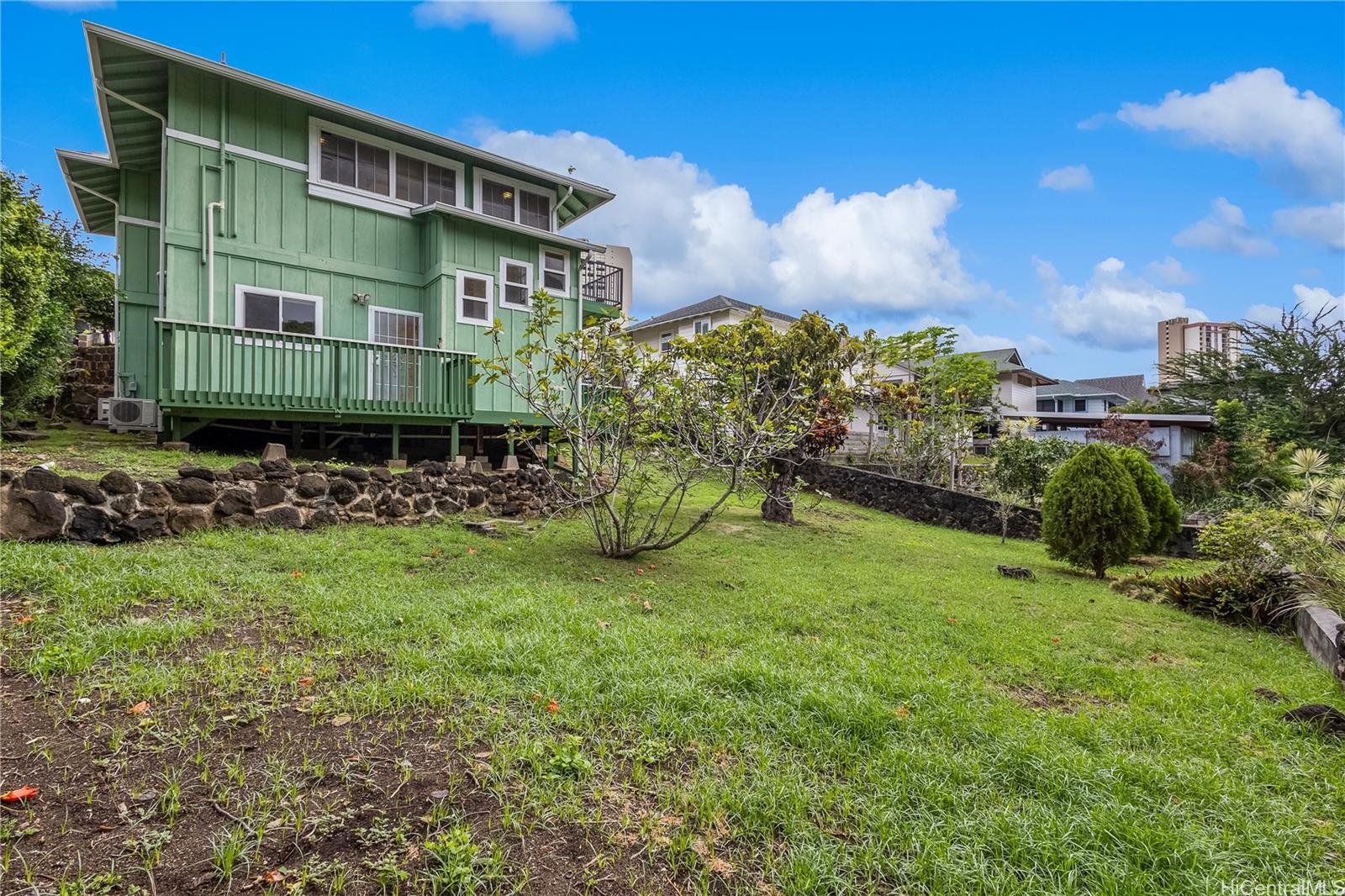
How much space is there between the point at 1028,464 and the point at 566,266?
37.3 ft

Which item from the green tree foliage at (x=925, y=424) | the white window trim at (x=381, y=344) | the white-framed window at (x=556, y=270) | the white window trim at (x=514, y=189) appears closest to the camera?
the white window trim at (x=381, y=344)

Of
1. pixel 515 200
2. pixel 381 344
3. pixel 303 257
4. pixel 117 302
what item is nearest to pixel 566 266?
pixel 515 200

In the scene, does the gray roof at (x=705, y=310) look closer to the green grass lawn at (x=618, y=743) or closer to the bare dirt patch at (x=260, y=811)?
the green grass lawn at (x=618, y=743)

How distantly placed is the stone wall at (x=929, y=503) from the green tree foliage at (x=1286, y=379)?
8435 mm

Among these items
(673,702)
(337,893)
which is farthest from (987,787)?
(337,893)

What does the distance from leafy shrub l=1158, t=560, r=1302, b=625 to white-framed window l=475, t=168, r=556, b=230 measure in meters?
12.9

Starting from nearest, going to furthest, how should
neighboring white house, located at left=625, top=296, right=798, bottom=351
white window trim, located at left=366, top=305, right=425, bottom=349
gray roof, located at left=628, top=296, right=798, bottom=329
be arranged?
white window trim, located at left=366, top=305, right=425, bottom=349 → neighboring white house, located at left=625, top=296, right=798, bottom=351 → gray roof, located at left=628, top=296, right=798, bottom=329

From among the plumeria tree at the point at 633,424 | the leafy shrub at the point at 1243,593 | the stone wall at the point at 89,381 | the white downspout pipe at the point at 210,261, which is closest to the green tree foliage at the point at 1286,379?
the leafy shrub at the point at 1243,593

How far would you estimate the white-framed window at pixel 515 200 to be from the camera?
1304 centimetres

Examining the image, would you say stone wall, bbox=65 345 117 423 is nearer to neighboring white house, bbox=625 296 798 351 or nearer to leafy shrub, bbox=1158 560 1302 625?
leafy shrub, bbox=1158 560 1302 625

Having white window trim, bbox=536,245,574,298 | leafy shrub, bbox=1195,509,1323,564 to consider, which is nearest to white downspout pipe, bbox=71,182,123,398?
white window trim, bbox=536,245,574,298

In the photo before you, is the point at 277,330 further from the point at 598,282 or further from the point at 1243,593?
the point at 1243,593

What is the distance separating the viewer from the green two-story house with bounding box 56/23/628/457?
29.9 feet

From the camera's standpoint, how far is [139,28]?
913 cm
